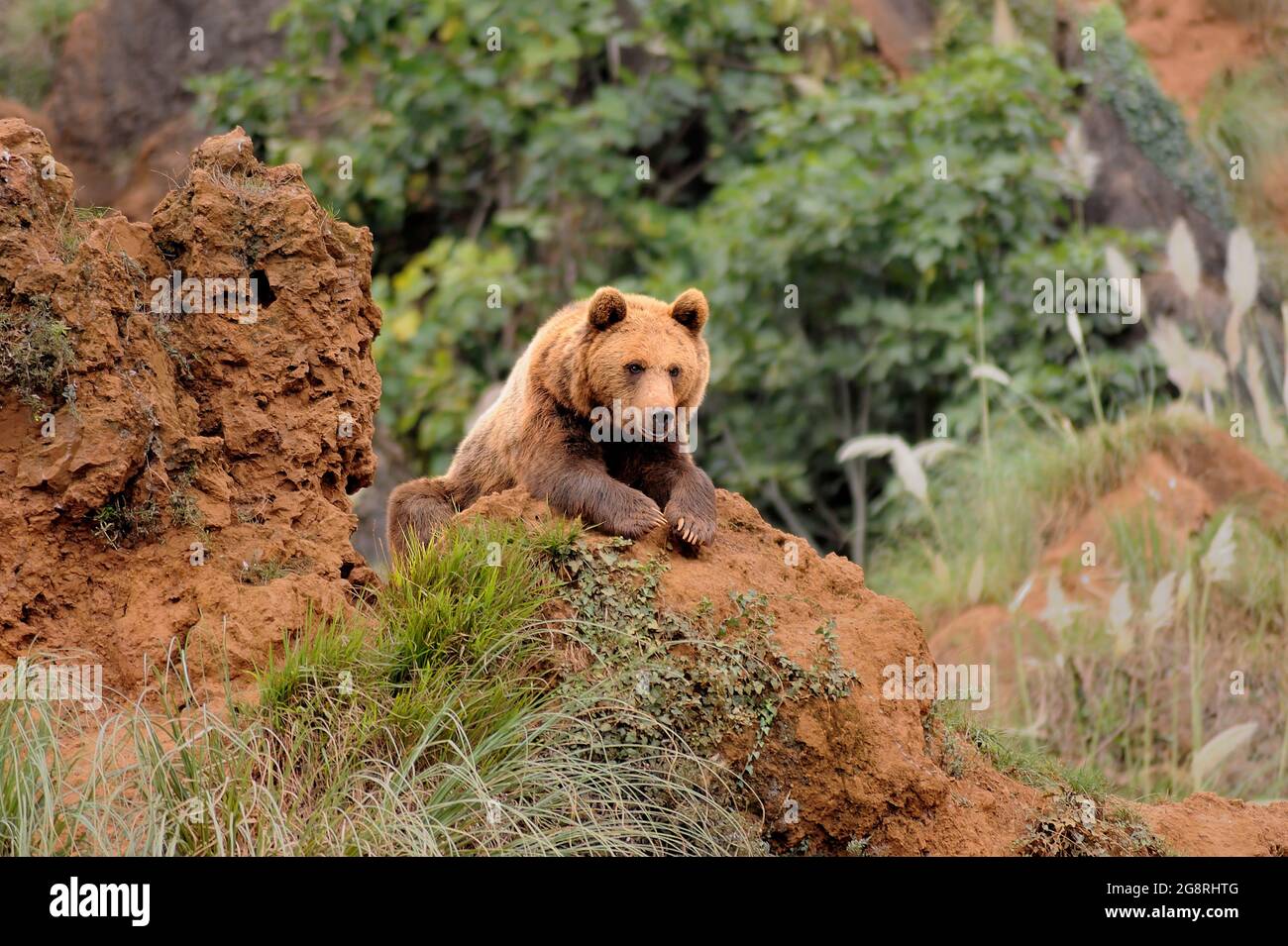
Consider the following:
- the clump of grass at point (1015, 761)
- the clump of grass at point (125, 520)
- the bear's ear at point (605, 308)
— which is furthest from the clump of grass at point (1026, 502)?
the clump of grass at point (125, 520)

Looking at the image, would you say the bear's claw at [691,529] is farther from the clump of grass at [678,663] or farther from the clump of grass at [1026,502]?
the clump of grass at [1026,502]

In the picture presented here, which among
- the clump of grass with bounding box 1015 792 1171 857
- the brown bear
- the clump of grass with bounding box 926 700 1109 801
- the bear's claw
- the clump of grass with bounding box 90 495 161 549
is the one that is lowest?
the clump of grass with bounding box 1015 792 1171 857

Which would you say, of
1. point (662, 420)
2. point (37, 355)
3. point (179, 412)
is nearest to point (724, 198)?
point (662, 420)

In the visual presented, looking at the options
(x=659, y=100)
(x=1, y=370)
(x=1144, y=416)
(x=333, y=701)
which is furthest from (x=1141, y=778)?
(x=659, y=100)

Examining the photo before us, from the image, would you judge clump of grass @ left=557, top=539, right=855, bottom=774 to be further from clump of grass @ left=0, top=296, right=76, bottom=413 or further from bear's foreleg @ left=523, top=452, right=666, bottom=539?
clump of grass @ left=0, top=296, right=76, bottom=413

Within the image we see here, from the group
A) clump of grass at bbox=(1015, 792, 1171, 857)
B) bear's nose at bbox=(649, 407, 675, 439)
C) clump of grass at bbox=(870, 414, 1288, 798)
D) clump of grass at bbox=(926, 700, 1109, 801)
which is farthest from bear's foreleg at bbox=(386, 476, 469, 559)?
clump of grass at bbox=(870, 414, 1288, 798)

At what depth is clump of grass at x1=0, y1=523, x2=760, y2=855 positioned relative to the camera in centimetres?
490

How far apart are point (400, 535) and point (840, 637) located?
7.63 feet

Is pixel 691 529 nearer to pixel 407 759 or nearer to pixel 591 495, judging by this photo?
pixel 591 495

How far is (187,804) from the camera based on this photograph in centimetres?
488

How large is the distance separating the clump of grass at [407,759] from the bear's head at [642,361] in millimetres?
975

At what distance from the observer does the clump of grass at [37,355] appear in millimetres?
5621

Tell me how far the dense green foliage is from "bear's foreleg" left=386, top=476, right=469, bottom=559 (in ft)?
16.7

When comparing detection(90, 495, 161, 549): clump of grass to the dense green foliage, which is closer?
detection(90, 495, 161, 549): clump of grass
